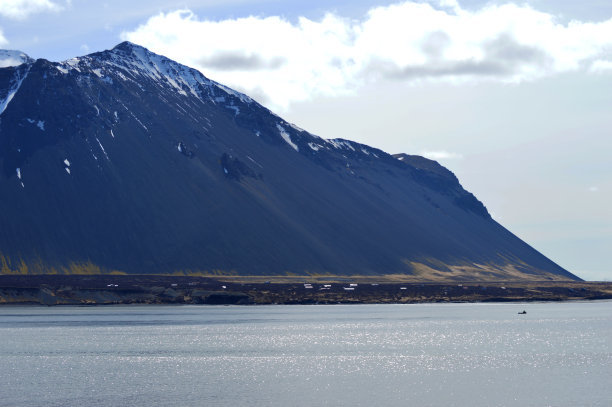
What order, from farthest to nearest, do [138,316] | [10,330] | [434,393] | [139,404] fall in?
[138,316] → [10,330] → [434,393] → [139,404]

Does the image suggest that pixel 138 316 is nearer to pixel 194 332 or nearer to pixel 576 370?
pixel 194 332

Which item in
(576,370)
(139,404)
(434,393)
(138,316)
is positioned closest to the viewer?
(139,404)

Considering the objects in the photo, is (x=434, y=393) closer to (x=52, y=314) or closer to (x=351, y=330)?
(x=351, y=330)

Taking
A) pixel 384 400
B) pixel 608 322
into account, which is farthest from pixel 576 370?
pixel 608 322

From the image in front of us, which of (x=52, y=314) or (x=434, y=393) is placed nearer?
(x=434, y=393)

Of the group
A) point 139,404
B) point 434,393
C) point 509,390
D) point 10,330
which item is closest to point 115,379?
point 139,404

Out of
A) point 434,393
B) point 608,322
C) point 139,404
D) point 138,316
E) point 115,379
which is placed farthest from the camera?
point 138,316
